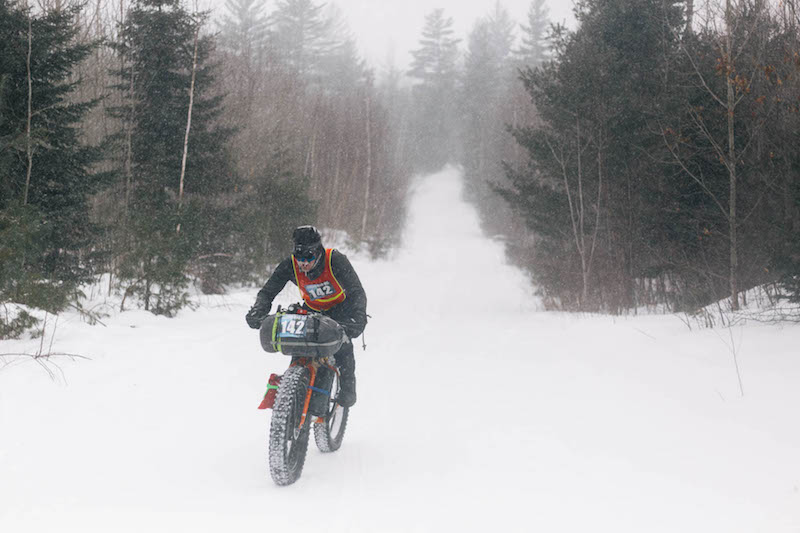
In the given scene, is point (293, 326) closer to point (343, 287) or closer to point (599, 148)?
point (343, 287)

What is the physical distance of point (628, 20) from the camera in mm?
17375

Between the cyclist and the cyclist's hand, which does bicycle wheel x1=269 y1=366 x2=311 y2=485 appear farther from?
the cyclist

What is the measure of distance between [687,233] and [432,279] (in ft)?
37.0

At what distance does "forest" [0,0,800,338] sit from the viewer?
9719 mm

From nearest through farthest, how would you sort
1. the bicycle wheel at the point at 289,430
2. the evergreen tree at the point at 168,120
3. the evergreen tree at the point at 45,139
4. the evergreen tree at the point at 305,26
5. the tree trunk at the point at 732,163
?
the bicycle wheel at the point at 289,430 → the evergreen tree at the point at 45,139 → the tree trunk at the point at 732,163 → the evergreen tree at the point at 168,120 → the evergreen tree at the point at 305,26

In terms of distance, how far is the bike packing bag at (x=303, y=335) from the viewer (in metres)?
4.35

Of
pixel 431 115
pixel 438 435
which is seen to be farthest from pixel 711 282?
pixel 431 115

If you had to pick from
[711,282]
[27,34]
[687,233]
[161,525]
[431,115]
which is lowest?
[161,525]

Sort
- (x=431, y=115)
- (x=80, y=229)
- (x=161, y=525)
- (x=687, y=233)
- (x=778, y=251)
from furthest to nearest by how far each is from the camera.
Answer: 1. (x=431, y=115)
2. (x=687, y=233)
3. (x=80, y=229)
4. (x=778, y=251)
5. (x=161, y=525)

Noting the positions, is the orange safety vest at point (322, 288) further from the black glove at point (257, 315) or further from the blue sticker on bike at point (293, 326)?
the blue sticker on bike at point (293, 326)

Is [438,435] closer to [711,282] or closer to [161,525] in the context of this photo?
[161,525]

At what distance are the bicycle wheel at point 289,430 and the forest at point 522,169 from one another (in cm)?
480

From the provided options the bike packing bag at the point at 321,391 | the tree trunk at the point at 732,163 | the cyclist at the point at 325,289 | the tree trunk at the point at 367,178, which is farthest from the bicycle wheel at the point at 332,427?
the tree trunk at the point at 367,178

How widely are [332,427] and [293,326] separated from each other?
4.44 feet
